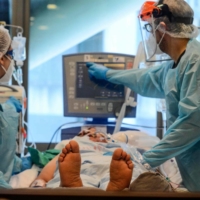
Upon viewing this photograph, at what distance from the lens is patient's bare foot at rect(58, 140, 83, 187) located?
1.46m

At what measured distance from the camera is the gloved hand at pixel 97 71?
2458mm

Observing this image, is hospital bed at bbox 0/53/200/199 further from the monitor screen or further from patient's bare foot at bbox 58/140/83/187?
patient's bare foot at bbox 58/140/83/187

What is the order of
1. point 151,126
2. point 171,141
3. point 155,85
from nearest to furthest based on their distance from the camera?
point 171,141
point 155,85
point 151,126

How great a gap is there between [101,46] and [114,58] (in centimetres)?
56

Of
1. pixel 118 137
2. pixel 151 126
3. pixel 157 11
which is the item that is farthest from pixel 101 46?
pixel 157 11

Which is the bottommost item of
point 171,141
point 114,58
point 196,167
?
point 196,167

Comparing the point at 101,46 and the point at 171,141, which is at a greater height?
the point at 101,46

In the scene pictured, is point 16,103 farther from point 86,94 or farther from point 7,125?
point 86,94

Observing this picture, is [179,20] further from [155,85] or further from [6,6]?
[6,6]

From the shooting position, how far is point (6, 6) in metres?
3.16

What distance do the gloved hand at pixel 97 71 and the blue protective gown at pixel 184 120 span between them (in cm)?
56

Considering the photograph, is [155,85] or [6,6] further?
[6,6]

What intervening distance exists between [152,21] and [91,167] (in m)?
0.80

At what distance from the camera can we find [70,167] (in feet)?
4.82
